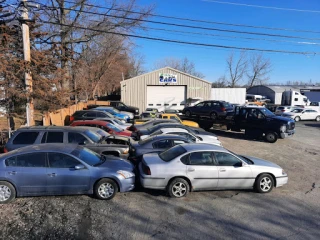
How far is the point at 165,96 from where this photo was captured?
31.3 metres

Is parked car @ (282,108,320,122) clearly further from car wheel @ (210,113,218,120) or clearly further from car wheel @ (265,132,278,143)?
car wheel @ (265,132,278,143)

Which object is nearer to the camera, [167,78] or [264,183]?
[264,183]

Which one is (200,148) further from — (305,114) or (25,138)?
(305,114)

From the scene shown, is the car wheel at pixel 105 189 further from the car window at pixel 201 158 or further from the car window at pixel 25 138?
the car window at pixel 25 138

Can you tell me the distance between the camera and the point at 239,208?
6074mm

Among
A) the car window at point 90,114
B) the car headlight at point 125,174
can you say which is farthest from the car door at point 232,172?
the car window at point 90,114

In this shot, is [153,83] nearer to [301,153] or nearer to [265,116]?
[265,116]

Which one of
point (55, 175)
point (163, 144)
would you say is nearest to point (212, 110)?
point (163, 144)

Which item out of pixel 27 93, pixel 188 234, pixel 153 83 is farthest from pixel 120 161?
pixel 153 83

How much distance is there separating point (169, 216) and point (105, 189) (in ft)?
5.91

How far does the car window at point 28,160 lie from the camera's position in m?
6.19

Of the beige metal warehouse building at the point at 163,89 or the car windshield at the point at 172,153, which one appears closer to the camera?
the car windshield at the point at 172,153

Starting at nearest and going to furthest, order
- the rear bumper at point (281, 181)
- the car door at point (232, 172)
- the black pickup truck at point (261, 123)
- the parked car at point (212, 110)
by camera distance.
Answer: the car door at point (232, 172)
the rear bumper at point (281, 181)
the black pickup truck at point (261, 123)
the parked car at point (212, 110)

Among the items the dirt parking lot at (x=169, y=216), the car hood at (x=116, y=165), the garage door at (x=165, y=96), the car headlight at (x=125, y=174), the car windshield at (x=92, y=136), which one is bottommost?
the dirt parking lot at (x=169, y=216)
